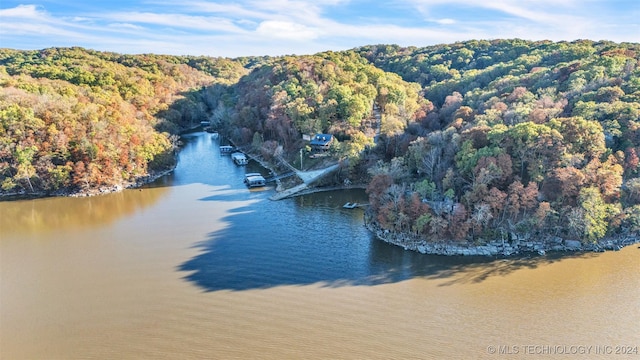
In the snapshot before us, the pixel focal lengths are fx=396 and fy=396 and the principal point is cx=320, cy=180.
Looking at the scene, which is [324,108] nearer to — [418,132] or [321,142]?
[321,142]

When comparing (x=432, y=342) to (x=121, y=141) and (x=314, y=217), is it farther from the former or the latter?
(x=121, y=141)

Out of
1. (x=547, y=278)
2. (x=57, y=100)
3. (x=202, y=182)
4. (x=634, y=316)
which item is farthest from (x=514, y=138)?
(x=57, y=100)

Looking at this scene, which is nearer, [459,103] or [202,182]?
[202,182]

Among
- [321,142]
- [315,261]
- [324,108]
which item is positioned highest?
[324,108]

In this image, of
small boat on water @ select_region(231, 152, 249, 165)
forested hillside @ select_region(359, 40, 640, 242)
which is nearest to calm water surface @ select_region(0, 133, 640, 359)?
forested hillside @ select_region(359, 40, 640, 242)

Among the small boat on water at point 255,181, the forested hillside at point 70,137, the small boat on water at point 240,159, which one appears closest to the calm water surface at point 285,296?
the forested hillside at point 70,137

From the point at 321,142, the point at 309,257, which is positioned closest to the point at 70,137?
the point at 321,142
